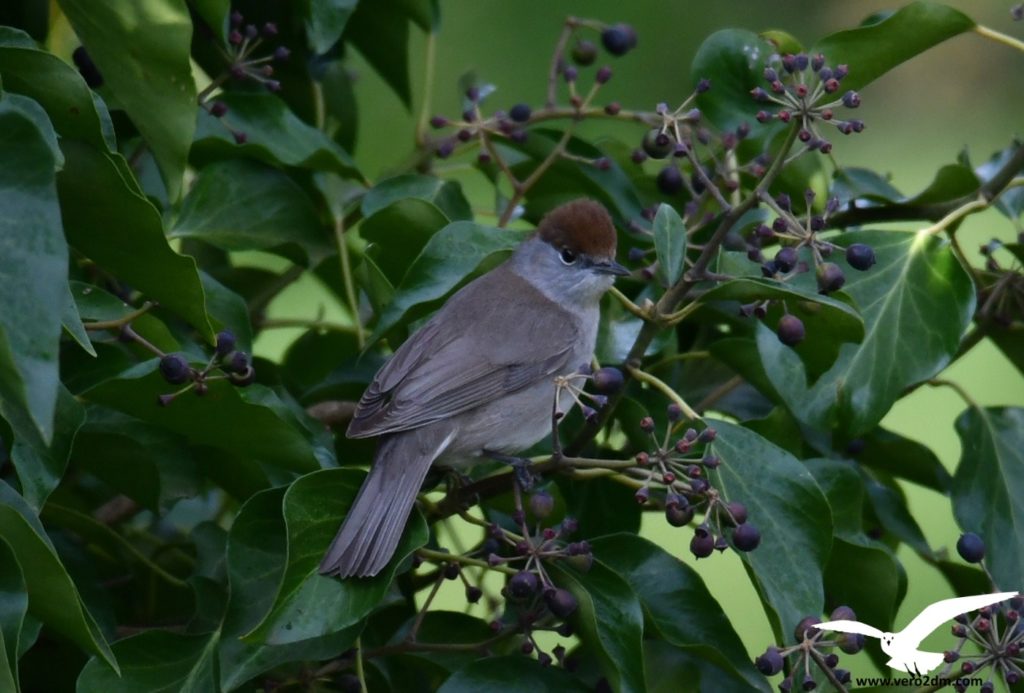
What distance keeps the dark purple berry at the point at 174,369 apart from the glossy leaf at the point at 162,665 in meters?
0.36

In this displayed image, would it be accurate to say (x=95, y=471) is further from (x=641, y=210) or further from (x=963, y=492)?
(x=963, y=492)

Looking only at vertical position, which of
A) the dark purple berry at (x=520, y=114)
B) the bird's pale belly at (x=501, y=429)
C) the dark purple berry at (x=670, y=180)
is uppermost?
the dark purple berry at (x=520, y=114)

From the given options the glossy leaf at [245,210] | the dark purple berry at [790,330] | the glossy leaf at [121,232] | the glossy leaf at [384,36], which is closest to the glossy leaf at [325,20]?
the glossy leaf at [245,210]

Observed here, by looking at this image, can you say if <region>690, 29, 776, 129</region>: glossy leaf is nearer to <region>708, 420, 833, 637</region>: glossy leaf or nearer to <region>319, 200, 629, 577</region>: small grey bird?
<region>319, 200, 629, 577</region>: small grey bird

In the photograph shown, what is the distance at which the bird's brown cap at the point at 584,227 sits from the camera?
268 centimetres

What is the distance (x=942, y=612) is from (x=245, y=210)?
4.41 feet

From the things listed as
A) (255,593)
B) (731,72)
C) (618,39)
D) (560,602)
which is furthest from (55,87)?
(618,39)

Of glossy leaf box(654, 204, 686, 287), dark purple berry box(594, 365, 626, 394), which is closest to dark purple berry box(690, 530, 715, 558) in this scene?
dark purple berry box(594, 365, 626, 394)

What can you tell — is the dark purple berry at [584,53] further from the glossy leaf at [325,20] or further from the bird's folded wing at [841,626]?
the bird's folded wing at [841,626]

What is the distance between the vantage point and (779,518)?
213 centimetres

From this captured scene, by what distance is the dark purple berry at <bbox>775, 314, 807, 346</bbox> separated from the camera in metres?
2.04

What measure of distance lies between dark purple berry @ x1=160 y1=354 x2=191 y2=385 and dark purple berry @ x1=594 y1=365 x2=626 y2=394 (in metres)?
0.59

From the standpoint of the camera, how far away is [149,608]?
2.48 meters

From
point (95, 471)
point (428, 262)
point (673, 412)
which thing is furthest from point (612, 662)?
point (95, 471)
